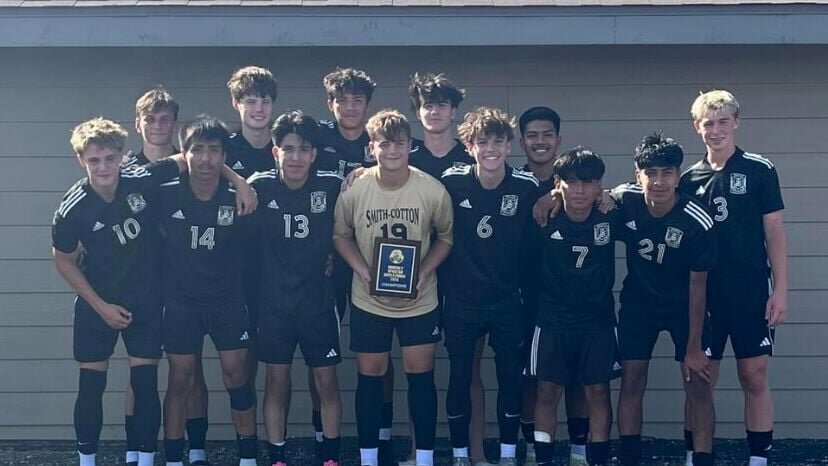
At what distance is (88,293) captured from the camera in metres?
5.54

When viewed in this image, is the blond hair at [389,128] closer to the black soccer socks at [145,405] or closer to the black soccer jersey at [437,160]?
the black soccer jersey at [437,160]

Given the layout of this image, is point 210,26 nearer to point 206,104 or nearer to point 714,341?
point 206,104

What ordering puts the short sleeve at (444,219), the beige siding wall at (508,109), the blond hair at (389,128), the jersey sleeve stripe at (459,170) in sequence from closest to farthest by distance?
the blond hair at (389,128), the short sleeve at (444,219), the jersey sleeve stripe at (459,170), the beige siding wall at (508,109)

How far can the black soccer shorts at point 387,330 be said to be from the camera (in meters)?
5.62

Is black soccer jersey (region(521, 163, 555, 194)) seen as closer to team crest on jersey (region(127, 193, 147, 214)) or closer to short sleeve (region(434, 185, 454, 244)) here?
short sleeve (region(434, 185, 454, 244))

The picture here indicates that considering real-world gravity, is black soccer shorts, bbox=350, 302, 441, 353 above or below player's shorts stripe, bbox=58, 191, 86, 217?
below

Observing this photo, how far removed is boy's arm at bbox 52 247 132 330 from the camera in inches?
218

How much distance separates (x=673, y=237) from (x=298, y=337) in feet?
6.64

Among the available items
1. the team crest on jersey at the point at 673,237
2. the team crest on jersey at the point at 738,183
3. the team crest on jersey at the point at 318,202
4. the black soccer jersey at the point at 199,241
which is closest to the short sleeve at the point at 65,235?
the black soccer jersey at the point at 199,241

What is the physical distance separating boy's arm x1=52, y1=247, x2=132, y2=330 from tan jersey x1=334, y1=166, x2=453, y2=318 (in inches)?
47.7

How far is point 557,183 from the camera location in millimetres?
5586

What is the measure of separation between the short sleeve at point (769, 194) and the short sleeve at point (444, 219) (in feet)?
5.32

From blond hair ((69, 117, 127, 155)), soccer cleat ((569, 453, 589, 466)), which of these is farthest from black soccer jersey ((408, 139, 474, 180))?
soccer cleat ((569, 453, 589, 466))

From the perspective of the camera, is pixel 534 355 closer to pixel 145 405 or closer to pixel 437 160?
pixel 437 160
